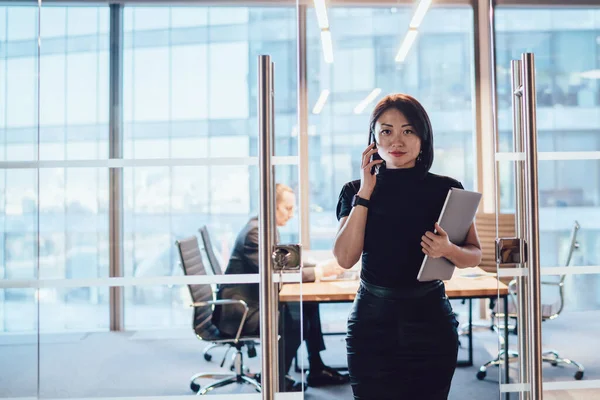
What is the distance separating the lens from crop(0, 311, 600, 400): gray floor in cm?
173

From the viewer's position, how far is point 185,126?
174 centimetres

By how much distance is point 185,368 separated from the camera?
5.95 ft

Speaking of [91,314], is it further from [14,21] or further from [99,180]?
[14,21]

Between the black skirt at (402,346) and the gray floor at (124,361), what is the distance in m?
0.57

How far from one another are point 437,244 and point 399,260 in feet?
0.38

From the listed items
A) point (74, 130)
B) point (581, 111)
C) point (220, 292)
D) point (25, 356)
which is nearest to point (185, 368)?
point (220, 292)

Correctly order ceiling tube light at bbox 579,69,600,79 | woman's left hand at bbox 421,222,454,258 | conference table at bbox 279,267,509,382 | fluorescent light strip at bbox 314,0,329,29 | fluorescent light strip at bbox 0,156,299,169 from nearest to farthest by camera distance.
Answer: woman's left hand at bbox 421,222,454,258 < fluorescent light strip at bbox 0,156,299,169 < ceiling tube light at bbox 579,69,600,79 < conference table at bbox 279,267,509,382 < fluorescent light strip at bbox 314,0,329,29

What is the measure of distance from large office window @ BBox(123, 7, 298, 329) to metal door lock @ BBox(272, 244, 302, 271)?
0.53 ft

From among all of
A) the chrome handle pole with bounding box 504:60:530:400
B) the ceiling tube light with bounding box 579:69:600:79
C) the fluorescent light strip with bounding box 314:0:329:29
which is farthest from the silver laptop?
the fluorescent light strip with bounding box 314:0:329:29

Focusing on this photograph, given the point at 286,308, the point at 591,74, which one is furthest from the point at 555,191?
the point at 286,308

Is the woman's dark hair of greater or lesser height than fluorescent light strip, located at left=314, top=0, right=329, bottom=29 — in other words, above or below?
below

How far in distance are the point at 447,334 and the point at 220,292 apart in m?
0.92

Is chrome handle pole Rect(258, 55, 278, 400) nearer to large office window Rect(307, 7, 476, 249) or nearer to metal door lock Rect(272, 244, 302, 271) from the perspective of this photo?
metal door lock Rect(272, 244, 302, 271)

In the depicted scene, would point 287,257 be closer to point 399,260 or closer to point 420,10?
point 399,260
